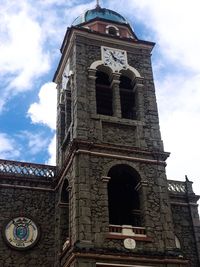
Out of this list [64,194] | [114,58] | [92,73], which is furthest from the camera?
[114,58]

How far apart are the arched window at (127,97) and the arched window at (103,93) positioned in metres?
0.59

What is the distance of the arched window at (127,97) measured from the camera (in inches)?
863

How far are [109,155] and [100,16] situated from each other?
8.73 m

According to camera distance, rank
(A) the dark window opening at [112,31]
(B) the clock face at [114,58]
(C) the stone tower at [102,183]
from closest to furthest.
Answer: (C) the stone tower at [102,183]
(B) the clock face at [114,58]
(A) the dark window opening at [112,31]

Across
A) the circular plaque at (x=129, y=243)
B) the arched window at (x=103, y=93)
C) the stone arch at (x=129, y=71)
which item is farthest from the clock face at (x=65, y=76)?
the circular plaque at (x=129, y=243)

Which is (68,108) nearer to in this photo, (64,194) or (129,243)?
(64,194)

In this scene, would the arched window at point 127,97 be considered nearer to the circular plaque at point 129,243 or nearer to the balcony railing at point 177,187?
the balcony railing at point 177,187

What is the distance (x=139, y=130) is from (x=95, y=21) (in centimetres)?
669

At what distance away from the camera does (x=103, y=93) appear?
22.1m

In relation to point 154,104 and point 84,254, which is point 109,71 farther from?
point 84,254

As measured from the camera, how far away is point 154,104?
69.3 ft

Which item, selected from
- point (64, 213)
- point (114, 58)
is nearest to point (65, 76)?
point (114, 58)

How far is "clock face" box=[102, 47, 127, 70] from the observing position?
21.7 meters

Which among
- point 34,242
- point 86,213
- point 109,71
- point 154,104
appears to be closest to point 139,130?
point 154,104
